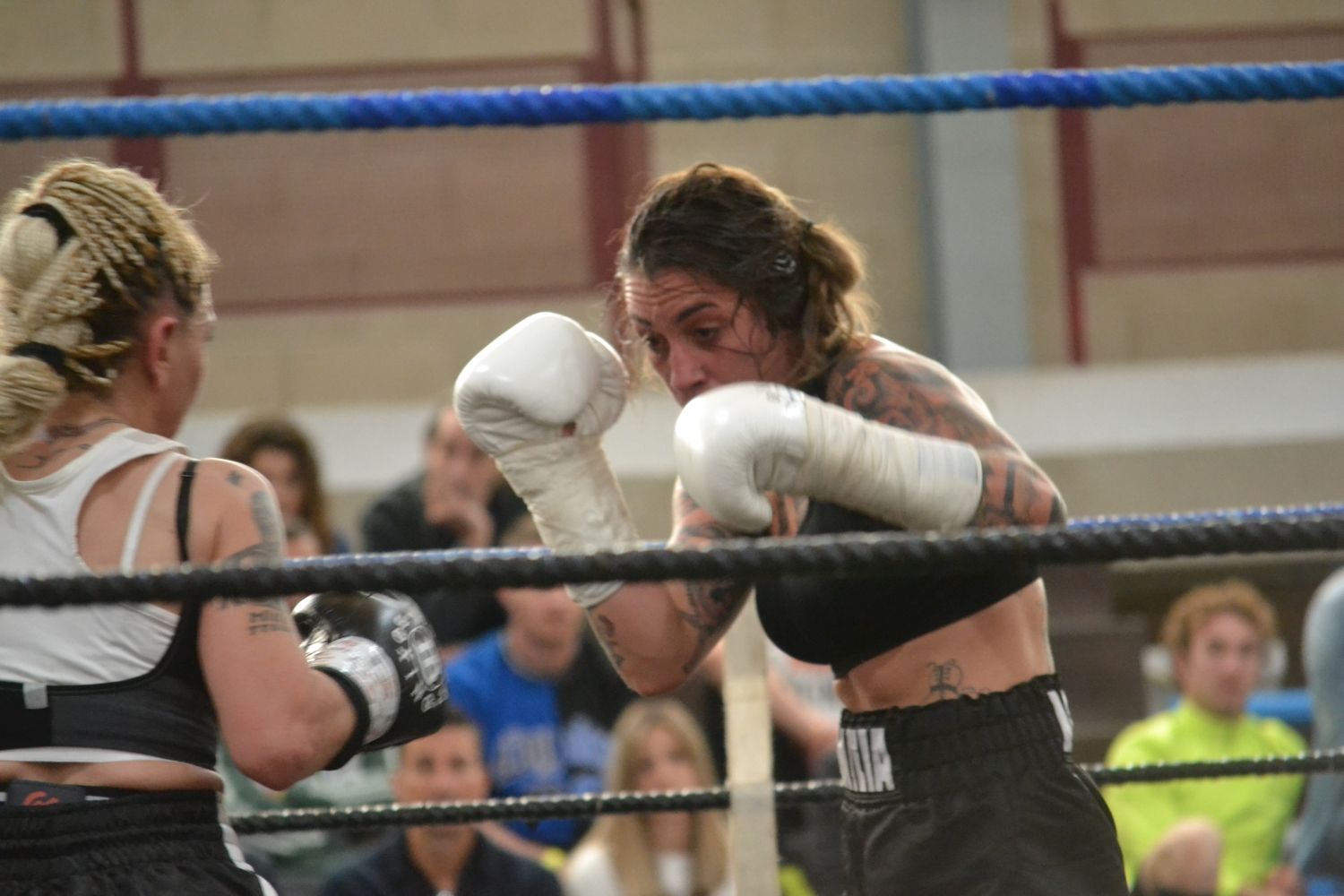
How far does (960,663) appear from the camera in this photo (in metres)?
1.16

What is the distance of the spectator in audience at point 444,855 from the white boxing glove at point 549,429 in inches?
40.8

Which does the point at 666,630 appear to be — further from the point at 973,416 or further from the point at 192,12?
the point at 192,12

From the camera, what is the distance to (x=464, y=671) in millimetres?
2424

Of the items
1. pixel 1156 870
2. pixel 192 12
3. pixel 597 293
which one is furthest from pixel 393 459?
pixel 1156 870

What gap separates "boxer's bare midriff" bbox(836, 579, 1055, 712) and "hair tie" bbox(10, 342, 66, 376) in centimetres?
62

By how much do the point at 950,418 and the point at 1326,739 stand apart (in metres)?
1.70

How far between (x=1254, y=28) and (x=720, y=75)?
1.66 meters

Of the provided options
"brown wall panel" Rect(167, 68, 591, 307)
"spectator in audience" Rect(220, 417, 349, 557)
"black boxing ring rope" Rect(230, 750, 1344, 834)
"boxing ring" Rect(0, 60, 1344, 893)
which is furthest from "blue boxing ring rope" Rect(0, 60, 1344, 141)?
"brown wall panel" Rect(167, 68, 591, 307)

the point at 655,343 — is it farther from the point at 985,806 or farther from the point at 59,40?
the point at 59,40

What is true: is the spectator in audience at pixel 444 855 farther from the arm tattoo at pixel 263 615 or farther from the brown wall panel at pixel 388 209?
the brown wall panel at pixel 388 209

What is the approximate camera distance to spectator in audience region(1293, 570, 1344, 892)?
2541 mm

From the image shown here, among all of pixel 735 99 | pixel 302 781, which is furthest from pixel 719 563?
pixel 302 781

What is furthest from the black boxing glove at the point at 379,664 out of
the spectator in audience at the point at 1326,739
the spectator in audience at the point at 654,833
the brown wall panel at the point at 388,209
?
the brown wall panel at the point at 388,209

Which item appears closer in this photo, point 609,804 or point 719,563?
point 719,563
